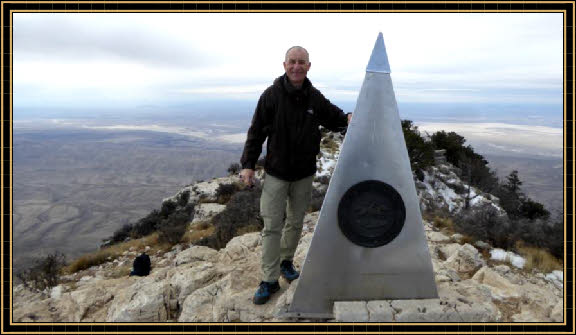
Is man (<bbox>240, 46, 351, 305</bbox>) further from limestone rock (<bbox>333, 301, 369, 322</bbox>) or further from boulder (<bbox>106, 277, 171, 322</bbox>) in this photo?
boulder (<bbox>106, 277, 171, 322</bbox>)

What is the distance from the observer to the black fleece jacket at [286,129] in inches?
112

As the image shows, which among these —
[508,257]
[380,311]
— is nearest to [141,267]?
[380,311]

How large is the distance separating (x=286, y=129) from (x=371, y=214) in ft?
3.51

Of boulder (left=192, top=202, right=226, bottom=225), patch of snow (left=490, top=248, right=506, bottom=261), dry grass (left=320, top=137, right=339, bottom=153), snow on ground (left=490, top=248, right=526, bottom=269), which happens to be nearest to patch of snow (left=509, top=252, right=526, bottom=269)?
snow on ground (left=490, top=248, right=526, bottom=269)

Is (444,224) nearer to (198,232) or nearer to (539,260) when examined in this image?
(539,260)

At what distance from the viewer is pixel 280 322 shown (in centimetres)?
293

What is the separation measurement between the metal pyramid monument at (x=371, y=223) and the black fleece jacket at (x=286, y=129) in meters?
0.32

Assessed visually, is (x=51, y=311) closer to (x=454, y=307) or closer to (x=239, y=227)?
(x=239, y=227)

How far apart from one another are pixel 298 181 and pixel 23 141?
96.1m

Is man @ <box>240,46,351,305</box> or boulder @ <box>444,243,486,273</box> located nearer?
man @ <box>240,46,351,305</box>

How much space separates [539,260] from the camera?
492cm

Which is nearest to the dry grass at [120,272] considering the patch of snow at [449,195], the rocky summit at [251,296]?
the rocky summit at [251,296]

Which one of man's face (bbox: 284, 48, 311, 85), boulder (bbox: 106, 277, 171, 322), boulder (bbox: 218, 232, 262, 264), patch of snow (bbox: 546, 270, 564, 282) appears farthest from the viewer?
boulder (bbox: 218, 232, 262, 264)

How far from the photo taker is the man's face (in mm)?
2750
